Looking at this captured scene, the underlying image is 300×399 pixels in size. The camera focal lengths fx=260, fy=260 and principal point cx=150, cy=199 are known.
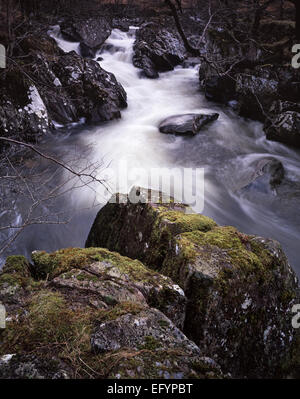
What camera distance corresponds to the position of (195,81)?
1355 cm

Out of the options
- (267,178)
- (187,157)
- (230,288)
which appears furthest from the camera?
(187,157)

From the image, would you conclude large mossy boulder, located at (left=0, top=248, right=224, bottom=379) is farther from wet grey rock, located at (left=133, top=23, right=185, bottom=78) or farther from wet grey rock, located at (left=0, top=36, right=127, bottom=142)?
wet grey rock, located at (left=133, top=23, right=185, bottom=78)

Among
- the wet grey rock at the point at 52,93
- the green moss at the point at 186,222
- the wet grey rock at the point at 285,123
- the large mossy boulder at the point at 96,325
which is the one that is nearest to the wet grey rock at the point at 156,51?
the wet grey rock at the point at 52,93

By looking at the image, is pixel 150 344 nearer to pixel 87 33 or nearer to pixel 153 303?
pixel 153 303

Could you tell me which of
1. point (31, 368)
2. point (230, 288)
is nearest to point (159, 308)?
point (230, 288)

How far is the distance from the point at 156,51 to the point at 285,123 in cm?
924

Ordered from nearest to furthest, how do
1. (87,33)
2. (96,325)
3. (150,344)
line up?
(150,344) < (96,325) < (87,33)

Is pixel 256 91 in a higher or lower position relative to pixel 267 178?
higher

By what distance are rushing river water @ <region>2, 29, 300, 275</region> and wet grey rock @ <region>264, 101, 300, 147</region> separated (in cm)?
33

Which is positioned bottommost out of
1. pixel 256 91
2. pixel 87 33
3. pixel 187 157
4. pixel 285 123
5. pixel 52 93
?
pixel 187 157

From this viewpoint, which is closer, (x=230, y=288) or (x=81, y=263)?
(x=230, y=288)

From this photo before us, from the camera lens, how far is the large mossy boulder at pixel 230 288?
2.23 m

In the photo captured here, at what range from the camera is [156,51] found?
1440 centimetres
